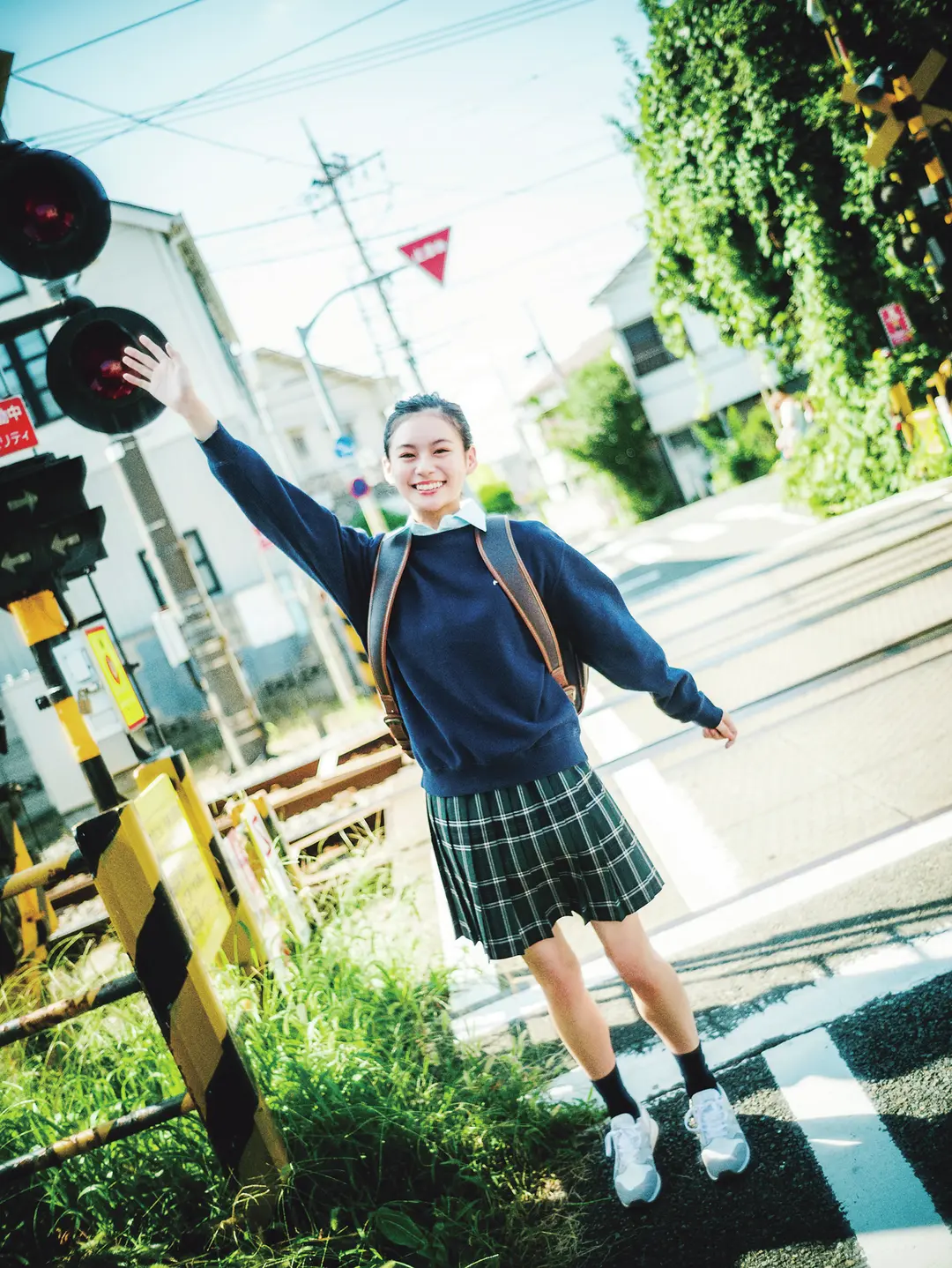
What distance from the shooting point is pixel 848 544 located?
29.2 feet

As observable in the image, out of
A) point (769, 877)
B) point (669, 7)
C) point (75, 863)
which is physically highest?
point (669, 7)

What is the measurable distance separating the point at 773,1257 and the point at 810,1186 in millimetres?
196

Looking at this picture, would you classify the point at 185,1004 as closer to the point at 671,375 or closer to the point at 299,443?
the point at 671,375

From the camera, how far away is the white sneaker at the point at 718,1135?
1.91 meters

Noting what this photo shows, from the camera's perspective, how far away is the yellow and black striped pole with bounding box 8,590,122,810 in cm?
366

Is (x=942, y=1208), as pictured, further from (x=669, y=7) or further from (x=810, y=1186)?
(x=669, y=7)

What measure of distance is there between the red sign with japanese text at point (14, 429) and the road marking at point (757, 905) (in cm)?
317

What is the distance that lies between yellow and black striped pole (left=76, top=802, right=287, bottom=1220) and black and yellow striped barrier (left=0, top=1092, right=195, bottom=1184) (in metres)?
0.07

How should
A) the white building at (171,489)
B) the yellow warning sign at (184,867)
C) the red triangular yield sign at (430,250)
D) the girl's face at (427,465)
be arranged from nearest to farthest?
the girl's face at (427,465) → the yellow warning sign at (184,867) → the red triangular yield sign at (430,250) → the white building at (171,489)

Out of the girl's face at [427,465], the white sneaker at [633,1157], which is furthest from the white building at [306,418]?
the white sneaker at [633,1157]

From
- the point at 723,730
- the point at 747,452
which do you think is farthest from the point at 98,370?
the point at 747,452

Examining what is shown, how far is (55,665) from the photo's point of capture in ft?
12.3

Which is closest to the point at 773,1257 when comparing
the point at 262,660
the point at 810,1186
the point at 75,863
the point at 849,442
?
the point at 810,1186

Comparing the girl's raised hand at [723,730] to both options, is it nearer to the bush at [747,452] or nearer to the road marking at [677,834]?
the road marking at [677,834]
